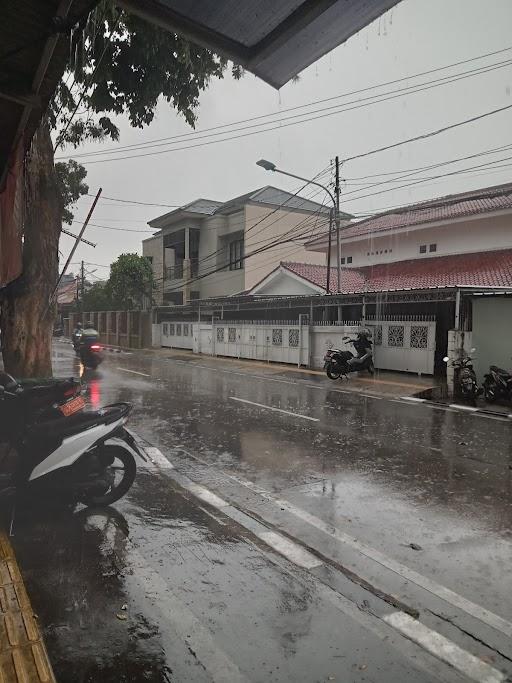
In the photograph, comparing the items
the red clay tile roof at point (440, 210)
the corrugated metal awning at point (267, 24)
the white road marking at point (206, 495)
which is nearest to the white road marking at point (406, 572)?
the white road marking at point (206, 495)

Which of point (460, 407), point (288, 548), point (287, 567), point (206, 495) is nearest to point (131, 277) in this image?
point (460, 407)

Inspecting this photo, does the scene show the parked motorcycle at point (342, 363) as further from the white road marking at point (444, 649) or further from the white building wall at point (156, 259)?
the white building wall at point (156, 259)

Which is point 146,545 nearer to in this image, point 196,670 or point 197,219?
point 196,670

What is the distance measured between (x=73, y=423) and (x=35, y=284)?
13.6ft

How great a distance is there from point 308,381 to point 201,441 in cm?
811

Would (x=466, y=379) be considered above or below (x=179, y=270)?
below

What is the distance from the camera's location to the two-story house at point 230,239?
3080cm

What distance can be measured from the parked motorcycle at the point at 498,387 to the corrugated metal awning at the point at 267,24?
10692mm

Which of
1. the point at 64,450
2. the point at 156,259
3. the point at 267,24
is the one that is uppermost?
the point at 156,259

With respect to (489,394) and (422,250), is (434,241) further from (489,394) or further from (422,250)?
(489,394)

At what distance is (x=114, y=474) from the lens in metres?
4.97

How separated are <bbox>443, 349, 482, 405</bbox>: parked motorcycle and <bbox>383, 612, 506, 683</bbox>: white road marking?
9.54 meters

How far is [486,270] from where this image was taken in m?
17.0

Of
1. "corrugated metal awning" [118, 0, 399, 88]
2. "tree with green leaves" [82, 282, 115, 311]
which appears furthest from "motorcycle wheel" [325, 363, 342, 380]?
"tree with green leaves" [82, 282, 115, 311]
